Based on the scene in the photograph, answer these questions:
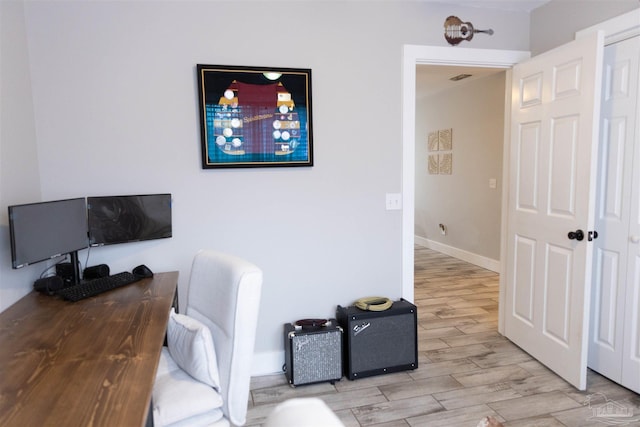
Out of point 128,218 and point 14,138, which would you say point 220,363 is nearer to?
point 128,218

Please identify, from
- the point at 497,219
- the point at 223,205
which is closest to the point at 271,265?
the point at 223,205

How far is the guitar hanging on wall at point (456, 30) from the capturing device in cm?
280

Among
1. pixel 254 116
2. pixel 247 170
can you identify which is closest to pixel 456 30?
pixel 254 116

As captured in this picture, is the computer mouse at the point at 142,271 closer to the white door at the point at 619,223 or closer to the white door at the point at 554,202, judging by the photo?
the white door at the point at 554,202

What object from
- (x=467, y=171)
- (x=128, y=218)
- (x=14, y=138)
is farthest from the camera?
(x=467, y=171)

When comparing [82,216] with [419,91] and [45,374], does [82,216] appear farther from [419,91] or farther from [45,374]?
[419,91]

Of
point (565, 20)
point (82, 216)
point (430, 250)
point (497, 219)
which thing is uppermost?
point (565, 20)

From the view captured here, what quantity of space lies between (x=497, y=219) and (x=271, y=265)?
3.52 metres

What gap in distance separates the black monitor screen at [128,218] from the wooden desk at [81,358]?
38cm

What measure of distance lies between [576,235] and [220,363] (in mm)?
2110

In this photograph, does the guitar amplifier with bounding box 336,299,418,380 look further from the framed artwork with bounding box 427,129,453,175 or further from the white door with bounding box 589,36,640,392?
the framed artwork with bounding box 427,129,453,175

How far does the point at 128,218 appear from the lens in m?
2.31

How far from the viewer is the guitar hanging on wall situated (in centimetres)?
280

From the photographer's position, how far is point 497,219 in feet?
16.9
